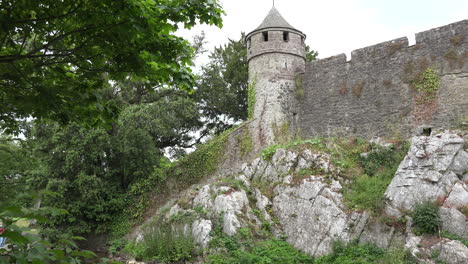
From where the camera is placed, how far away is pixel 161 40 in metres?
4.45

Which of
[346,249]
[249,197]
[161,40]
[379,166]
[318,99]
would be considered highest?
[318,99]

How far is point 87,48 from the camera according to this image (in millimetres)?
4207

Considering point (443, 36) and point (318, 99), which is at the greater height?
point (443, 36)

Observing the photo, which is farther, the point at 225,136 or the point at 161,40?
the point at 225,136

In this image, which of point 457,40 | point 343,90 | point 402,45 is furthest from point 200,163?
point 457,40

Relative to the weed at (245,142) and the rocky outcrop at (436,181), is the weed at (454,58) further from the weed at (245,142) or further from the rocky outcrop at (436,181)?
the weed at (245,142)

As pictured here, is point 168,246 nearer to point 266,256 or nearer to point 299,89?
point 266,256

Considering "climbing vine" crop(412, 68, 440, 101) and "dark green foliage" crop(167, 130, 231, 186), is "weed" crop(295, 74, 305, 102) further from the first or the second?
"climbing vine" crop(412, 68, 440, 101)

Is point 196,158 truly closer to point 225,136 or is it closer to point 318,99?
point 225,136

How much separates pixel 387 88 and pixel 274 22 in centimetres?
582

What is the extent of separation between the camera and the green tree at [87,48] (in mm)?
3854

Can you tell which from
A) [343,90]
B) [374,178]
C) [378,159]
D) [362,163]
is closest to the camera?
[374,178]

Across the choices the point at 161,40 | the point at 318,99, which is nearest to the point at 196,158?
the point at 318,99

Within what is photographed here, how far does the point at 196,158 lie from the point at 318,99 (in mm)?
5765
